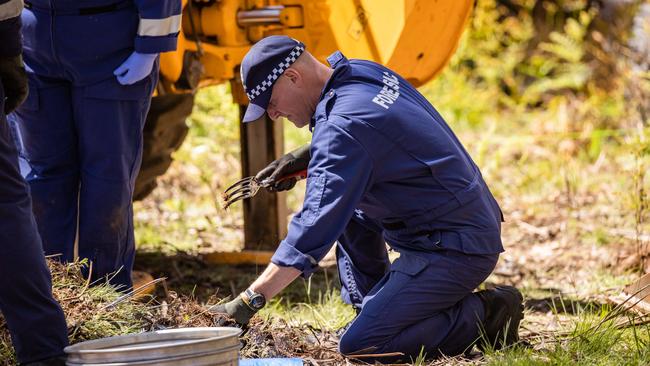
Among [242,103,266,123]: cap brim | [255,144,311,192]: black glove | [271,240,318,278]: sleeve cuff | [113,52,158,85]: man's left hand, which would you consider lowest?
[271,240,318,278]: sleeve cuff

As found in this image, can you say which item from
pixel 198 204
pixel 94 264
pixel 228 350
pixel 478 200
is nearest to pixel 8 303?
pixel 228 350

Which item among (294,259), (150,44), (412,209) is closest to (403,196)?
(412,209)

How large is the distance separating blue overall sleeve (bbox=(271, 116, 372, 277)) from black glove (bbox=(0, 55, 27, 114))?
971 mm

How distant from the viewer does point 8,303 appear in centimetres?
319

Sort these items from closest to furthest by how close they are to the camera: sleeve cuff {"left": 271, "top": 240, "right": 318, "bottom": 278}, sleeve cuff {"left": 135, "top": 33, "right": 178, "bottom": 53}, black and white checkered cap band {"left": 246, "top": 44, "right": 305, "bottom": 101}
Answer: sleeve cuff {"left": 271, "top": 240, "right": 318, "bottom": 278} < black and white checkered cap band {"left": 246, "top": 44, "right": 305, "bottom": 101} < sleeve cuff {"left": 135, "top": 33, "right": 178, "bottom": 53}

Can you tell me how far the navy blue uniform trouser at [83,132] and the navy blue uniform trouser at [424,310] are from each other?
1136mm

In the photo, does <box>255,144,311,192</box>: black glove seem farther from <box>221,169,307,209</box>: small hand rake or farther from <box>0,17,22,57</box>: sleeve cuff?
<box>0,17,22,57</box>: sleeve cuff

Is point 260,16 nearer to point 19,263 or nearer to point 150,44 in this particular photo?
point 150,44

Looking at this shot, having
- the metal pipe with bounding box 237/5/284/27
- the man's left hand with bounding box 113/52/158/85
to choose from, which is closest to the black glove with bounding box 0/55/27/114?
the man's left hand with bounding box 113/52/158/85

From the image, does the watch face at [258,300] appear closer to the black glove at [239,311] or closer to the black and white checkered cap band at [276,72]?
the black glove at [239,311]

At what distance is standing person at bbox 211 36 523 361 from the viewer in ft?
12.0

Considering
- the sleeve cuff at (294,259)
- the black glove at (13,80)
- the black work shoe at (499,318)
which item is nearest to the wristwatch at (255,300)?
the sleeve cuff at (294,259)

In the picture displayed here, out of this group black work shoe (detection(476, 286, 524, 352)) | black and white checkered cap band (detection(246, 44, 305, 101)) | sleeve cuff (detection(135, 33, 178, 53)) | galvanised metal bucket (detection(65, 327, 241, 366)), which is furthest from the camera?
sleeve cuff (detection(135, 33, 178, 53))

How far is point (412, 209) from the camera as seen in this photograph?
12.5 ft
